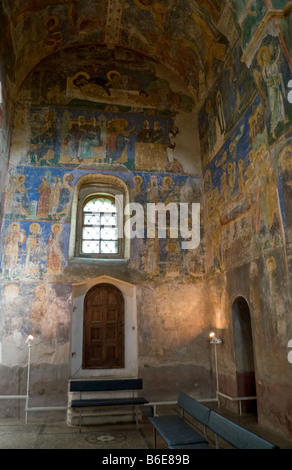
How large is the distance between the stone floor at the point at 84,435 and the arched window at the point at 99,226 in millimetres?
4558

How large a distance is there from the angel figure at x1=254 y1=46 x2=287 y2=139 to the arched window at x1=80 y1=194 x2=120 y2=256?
18.2 ft

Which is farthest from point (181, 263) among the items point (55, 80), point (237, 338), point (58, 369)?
point (55, 80)

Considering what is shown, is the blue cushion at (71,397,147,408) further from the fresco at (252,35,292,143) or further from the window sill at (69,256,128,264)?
the fresco at (252,35,292,143)

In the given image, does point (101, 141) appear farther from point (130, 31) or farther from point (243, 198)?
point (243, 198)

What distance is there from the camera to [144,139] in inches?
463

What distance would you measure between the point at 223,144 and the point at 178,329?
17.2 feet

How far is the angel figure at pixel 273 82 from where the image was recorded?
7.18m

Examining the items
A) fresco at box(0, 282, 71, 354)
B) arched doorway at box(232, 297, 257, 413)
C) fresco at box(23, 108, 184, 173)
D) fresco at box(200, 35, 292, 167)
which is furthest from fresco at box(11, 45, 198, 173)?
arched doorway at box(232, 297, 257, 413)

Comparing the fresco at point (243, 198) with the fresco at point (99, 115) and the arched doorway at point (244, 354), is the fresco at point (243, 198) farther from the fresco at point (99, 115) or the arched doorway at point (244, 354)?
the fresco at point (99, 115)

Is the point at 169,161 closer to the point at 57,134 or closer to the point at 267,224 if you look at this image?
the point at 57,134

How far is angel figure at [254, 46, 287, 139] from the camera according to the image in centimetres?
718

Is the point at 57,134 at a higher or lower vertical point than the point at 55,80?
lower

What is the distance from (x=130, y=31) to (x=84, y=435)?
37.8 ft
